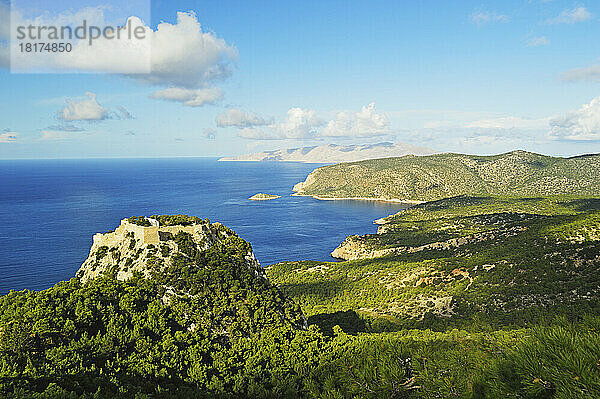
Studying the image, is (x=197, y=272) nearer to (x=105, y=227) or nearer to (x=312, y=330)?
(x=312, y=330)

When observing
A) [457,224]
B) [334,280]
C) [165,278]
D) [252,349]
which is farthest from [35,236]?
[457,224]

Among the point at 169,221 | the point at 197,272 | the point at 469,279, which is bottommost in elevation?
the point at 469,279

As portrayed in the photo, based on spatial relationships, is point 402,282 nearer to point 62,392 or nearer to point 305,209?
point 62,392

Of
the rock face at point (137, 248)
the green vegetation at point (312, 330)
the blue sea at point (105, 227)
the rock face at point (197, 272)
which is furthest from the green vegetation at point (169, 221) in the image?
the blue sea at point (105, 227)

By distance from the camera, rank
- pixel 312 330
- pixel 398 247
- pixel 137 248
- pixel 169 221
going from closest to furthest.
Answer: pixel 312 330
pixel 137 248
pixel 169 221
pixel 398 247

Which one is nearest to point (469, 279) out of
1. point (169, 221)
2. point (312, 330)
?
point (312, 330)

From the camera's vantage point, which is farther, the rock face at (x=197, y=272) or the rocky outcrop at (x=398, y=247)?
the rocky outcrop at (x=398, y=247)

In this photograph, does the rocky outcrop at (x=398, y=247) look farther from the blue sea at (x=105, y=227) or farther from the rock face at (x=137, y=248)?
the rock face at (x=137, y=248)

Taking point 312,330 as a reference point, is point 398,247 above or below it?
below
